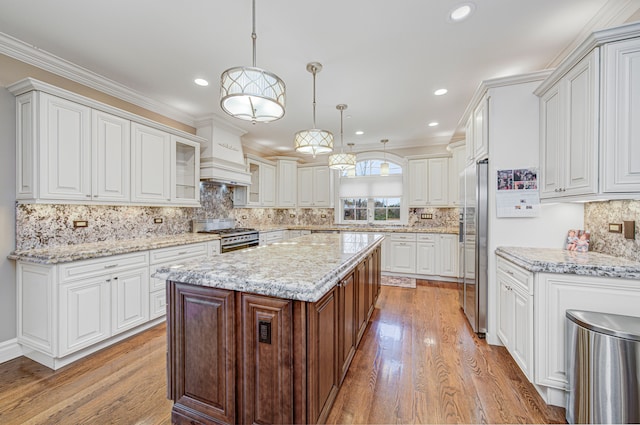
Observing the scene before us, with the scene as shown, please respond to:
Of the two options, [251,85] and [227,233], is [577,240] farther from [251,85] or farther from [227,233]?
[227,233]

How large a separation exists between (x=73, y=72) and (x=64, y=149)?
97cm

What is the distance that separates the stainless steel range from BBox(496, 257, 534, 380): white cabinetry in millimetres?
3493

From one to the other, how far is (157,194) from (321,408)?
3105mm

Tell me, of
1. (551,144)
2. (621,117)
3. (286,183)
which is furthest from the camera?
(286,183)

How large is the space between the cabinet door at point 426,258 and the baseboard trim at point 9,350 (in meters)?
5.39

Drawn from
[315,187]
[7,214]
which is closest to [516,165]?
[315,187]

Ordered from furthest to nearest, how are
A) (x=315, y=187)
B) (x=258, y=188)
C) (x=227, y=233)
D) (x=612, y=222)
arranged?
1. (x=315, y=187)
2. (x=258, y=188)
3. (x=227, y=233)
4. (x=612, y=222)

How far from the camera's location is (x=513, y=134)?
249cm

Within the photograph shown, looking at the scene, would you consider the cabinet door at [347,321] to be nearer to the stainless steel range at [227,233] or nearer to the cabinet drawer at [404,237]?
the stainless steel range at [227,233]

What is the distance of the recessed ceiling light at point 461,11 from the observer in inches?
75.7

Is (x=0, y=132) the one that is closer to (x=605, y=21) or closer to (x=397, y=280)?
(x=605, y=21)

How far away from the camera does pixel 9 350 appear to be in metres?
2.34

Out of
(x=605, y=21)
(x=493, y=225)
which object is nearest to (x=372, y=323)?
(x=493, y=225)

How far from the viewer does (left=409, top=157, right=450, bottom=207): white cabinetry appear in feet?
17.0
